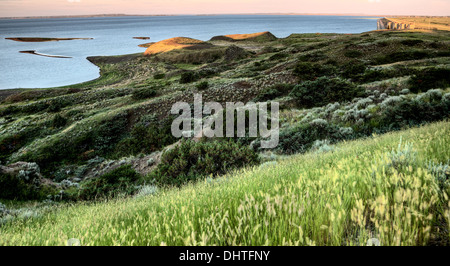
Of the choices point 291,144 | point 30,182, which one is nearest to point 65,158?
point 30,182

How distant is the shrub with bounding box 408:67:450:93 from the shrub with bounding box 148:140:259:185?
12.5 metres

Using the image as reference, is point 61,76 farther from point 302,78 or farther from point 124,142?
point 302,78

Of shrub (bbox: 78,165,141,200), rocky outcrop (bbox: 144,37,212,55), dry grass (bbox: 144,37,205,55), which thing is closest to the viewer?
shrub (bbox: 78,165,141,200)

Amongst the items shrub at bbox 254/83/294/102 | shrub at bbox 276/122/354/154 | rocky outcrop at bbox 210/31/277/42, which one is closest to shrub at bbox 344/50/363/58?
shrub at bbox 254/83/294/102

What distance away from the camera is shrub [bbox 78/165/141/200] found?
9.02 meters

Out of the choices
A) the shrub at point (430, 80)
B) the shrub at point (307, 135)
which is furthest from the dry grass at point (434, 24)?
the shrub at point (307, 135)

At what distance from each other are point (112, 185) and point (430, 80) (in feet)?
62.5

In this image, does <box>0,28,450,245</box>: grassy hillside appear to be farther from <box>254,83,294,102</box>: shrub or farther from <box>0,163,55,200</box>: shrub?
<box>254,83,294,102</box>: shrub

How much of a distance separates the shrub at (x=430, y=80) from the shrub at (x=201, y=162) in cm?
1252

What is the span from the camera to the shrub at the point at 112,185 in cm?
902

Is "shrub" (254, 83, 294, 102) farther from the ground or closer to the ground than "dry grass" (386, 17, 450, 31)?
closer to the ground

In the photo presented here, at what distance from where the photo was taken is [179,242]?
1.97 metres
